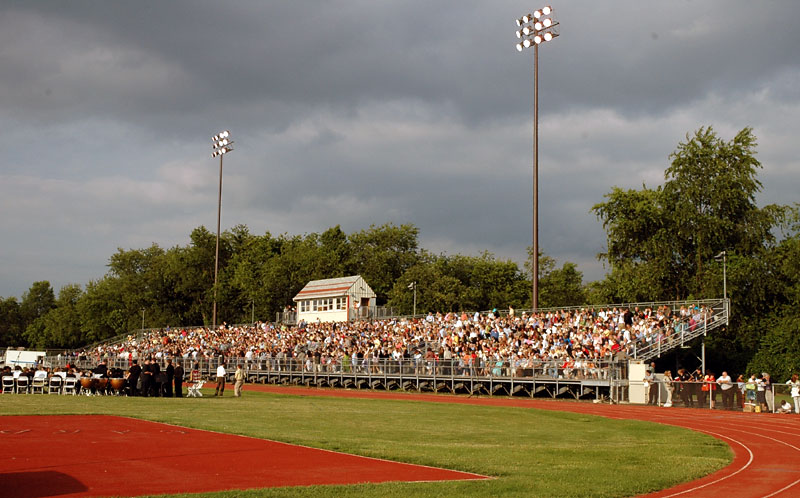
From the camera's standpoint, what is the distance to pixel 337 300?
244 ft

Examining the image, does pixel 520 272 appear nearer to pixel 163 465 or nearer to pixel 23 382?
pixel 23 382

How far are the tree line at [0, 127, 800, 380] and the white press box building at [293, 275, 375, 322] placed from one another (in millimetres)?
10746

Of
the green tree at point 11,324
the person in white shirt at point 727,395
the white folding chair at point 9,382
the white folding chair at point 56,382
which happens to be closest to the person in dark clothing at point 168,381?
the white folding chair at point 56,382

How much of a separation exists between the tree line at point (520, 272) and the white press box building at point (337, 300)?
10746 mm

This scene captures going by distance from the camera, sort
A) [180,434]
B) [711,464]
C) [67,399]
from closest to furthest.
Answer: [711,464] → [180,434] → [67,399]

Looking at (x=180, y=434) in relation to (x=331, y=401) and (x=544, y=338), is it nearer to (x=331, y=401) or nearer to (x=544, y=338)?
(x=331, y=401)

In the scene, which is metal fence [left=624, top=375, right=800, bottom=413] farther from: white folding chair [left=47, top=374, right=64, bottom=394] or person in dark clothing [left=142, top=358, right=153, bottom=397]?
white folding chair [left=47, top=374, right=64, bottom=394]

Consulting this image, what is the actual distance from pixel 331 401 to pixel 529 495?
22538 mm

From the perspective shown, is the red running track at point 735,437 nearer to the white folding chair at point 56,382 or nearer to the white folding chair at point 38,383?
the white folding chair at point 56,382

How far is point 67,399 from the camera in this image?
31516 millimetres

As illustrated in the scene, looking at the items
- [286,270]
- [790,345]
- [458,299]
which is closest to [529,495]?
[790,345]

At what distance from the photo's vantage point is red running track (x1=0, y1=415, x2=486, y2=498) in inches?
457

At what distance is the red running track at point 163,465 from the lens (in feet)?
38.1

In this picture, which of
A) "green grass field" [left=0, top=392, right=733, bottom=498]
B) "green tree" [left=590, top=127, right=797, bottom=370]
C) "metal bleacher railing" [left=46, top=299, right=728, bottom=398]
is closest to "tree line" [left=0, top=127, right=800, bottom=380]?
"green tree" [left=590, top=127, right=797, bottom=370]
